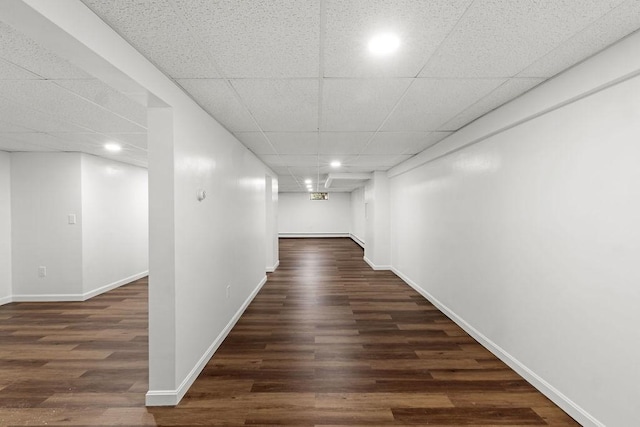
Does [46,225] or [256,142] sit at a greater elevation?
[256,142]

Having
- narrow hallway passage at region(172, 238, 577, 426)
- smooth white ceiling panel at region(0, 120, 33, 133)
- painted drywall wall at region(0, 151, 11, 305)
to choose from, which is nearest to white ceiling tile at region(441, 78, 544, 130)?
narrow hallway passage at region(172, 238, 577, 426)

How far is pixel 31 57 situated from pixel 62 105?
3.30 ft

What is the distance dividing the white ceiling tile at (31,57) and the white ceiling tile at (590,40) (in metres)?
3.05

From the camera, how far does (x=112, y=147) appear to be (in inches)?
174

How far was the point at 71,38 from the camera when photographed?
132cm

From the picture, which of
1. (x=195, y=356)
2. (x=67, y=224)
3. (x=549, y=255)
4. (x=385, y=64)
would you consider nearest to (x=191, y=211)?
(x=195, y=356)

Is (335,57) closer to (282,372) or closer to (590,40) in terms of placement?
(590,40)

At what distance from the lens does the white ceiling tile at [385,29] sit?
1381 millimetres

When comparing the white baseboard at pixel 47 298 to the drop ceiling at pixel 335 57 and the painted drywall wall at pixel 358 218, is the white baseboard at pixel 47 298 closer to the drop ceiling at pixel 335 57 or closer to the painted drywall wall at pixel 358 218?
the drop ceiling at pixel 335 57

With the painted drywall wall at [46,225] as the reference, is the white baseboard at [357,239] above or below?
below

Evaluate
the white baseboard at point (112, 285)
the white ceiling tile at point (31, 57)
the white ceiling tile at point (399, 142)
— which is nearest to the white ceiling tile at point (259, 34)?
the white ceiling tile at point (31, 57)

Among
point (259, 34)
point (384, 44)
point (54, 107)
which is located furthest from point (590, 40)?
point (54, 107)

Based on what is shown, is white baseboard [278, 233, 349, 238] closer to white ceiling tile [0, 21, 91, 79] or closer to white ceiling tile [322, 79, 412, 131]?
white ceiling tile [322, 79, 412, 131]

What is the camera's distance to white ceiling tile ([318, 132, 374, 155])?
3720 millimetres
